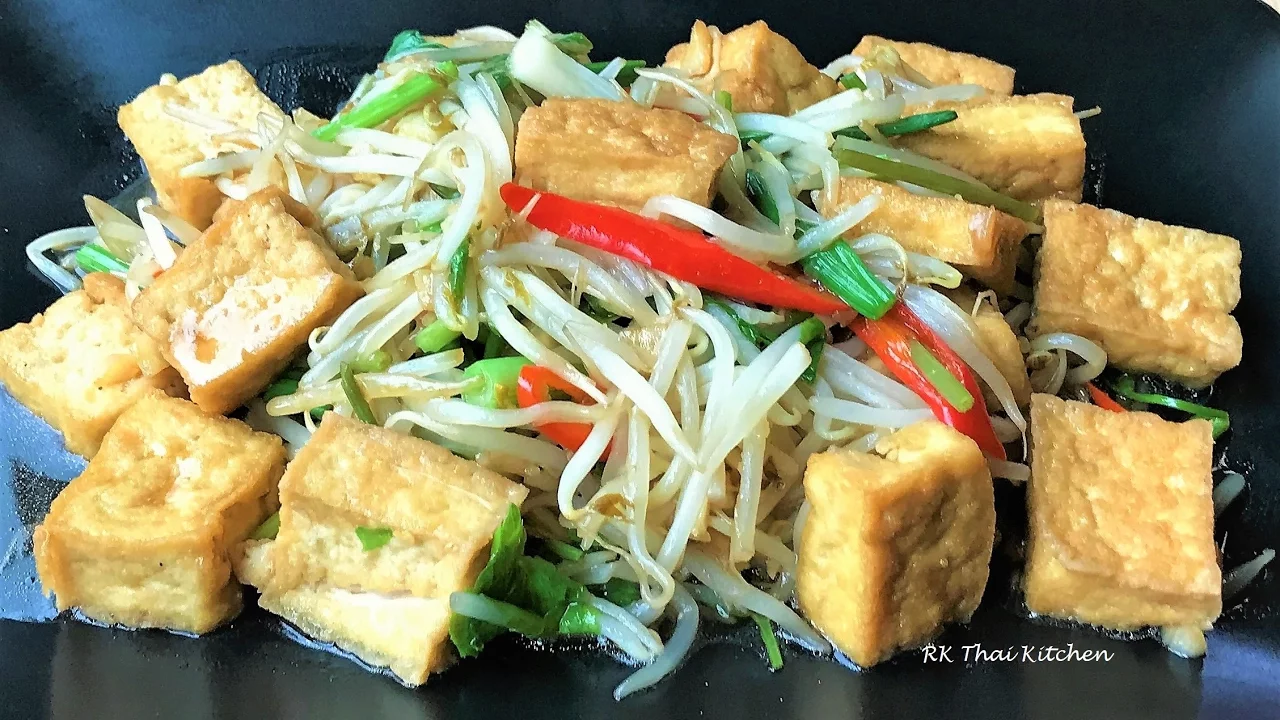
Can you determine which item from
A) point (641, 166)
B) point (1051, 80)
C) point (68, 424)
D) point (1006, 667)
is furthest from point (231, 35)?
point (1006, 667)

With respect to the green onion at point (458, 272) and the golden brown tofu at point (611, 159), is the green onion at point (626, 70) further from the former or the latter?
the green onion at point (458, 272)

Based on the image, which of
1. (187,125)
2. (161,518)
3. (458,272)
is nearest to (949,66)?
(458,272)

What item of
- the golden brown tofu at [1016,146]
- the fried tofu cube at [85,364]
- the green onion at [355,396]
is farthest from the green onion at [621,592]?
the golden brown tofu at [1016,146]

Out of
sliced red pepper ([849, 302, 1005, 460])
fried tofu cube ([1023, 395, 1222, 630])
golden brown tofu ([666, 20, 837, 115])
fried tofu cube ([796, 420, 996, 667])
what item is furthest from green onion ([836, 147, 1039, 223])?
fried tofu cube ([796, 420, 996, 667])

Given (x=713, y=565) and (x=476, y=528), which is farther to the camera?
(x=713, y=565)

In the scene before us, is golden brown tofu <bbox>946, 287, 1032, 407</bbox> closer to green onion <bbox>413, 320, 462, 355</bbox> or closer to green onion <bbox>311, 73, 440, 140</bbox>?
green onion <bbox>413, 320, 462, 355</bbox>

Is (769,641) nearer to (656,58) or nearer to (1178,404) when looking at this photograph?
(1178,404)

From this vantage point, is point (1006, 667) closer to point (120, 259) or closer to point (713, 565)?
point (713, 565)
